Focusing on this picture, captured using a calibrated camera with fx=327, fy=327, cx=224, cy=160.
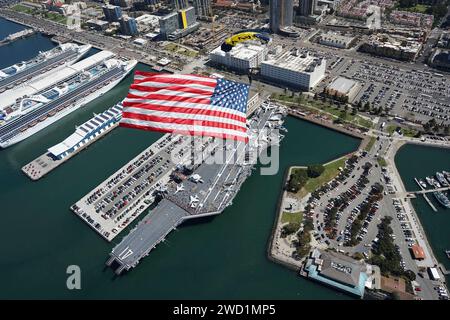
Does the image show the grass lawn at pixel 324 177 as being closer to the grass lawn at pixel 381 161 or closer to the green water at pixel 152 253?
the green water at pixel 152 253

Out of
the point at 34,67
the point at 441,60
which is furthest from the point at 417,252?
the point at 34,67

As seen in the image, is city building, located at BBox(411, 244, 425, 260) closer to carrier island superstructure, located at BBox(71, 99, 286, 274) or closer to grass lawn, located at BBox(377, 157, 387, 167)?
grass lawn, located at BBox(377, 157, 387, 167)

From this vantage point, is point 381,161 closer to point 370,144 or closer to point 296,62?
point 370,144

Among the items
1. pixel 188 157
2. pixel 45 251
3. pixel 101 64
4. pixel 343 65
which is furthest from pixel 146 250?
pixel 343 65

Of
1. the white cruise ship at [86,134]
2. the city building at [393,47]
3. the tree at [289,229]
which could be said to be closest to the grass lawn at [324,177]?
the tree at [289,229]

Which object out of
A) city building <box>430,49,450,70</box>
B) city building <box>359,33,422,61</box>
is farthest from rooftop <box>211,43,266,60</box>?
city building <box>430,49,450,70</box>

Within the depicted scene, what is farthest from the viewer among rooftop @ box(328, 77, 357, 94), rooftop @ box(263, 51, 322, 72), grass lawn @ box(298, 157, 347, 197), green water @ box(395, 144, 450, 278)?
rooftop @ box(263, 51, 322, 72)
